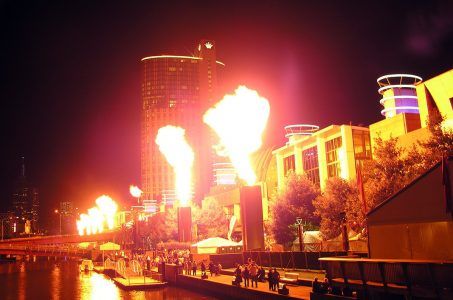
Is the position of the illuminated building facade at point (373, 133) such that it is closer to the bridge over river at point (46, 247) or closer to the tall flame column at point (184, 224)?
the tall flame column at point (184, 224)

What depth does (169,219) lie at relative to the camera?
89250 mm

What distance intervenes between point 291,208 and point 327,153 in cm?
1462

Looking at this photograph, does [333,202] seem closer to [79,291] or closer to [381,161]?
[381,161]

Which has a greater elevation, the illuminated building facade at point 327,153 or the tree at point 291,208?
the illuminated building facade at point 327,153

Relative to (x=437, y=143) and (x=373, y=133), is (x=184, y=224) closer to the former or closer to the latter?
(x=437, y=143)

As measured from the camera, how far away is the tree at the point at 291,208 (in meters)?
52.9

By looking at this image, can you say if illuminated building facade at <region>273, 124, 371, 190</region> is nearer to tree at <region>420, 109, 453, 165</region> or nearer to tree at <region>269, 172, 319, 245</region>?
tree at <region>269, 172, 319, 245</region>

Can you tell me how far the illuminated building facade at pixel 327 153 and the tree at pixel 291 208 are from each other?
2.55 m

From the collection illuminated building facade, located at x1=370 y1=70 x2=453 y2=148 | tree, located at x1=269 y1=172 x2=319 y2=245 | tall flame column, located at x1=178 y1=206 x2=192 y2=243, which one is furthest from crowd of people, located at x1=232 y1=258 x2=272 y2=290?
tree, located at x1=269 y1=172 x2=319 y2=245

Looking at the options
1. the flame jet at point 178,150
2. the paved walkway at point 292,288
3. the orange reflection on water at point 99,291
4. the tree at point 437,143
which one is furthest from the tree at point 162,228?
the tree at point 437,143

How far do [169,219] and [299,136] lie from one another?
30133 mm

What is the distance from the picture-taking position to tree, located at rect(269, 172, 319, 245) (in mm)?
52862

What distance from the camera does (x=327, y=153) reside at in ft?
213

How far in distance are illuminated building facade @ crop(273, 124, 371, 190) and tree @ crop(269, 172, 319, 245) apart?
2.55 meters
